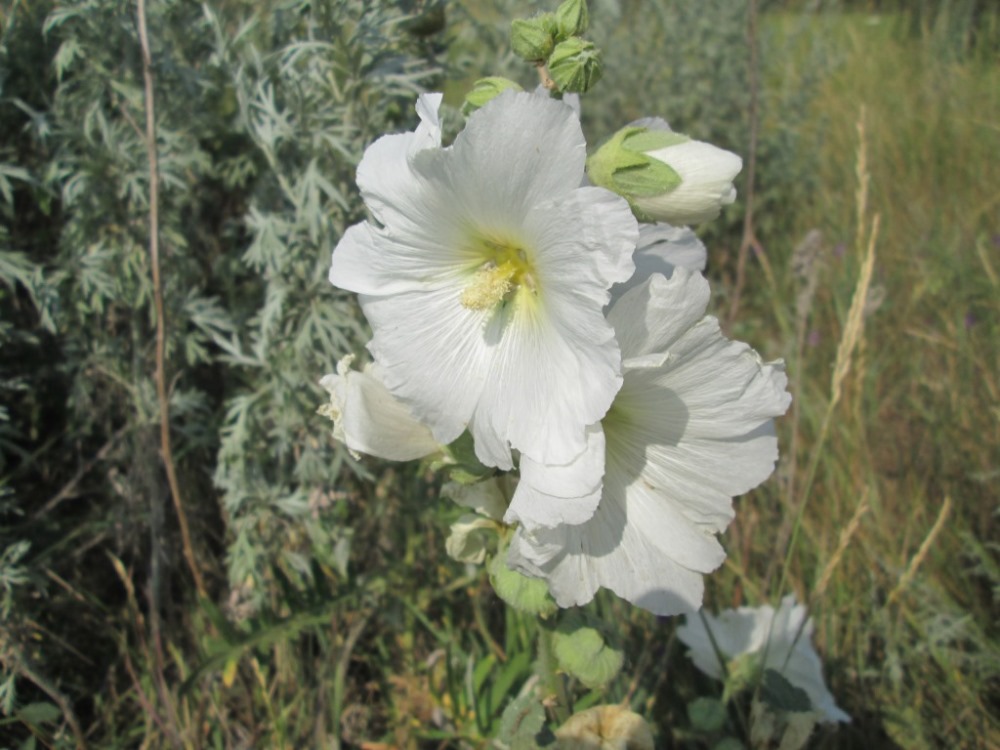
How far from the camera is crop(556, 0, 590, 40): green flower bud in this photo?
118cm

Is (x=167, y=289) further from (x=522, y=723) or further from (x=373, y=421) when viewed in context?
(x=522, y=723)

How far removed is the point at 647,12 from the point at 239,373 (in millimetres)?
2868

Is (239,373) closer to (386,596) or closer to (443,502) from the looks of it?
(386,596)

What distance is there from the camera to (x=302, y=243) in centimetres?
202

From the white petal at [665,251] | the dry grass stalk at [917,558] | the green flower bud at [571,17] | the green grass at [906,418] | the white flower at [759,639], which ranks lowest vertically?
the green grass at [906,418]

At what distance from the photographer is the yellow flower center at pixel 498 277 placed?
1.13 meters

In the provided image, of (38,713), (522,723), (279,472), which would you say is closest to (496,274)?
(522,723)

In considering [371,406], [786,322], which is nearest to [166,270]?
[371,406]

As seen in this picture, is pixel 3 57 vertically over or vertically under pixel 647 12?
over

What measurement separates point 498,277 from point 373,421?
0.85ft

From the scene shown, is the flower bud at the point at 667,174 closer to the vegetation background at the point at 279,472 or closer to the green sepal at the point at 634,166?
the green sepal at the point at 634,166

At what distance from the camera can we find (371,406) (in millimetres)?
1155

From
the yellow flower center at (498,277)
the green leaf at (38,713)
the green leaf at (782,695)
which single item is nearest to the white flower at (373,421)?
the yellow flower center at (498,277)

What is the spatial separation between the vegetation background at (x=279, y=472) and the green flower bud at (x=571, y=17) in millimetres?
788
